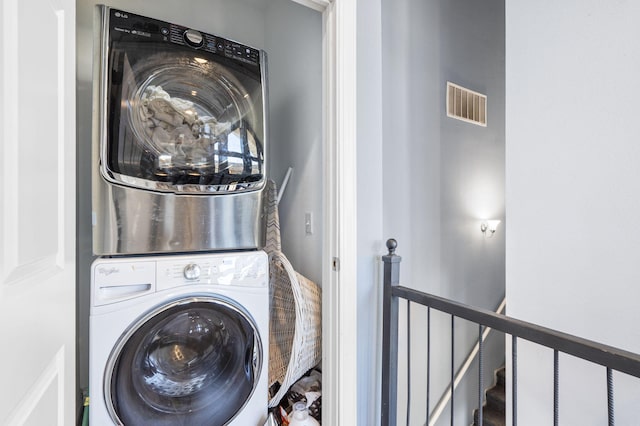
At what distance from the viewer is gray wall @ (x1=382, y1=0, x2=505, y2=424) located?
72.4 inches

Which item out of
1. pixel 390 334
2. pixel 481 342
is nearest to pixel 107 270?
pixel 390 334

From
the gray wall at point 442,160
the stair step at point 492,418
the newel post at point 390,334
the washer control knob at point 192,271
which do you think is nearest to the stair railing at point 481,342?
→ the newel post at point 390,334

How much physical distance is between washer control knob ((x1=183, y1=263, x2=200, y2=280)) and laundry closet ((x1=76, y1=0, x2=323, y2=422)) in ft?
0.40

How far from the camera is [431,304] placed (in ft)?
4.30

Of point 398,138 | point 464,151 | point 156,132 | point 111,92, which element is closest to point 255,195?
point 156,132

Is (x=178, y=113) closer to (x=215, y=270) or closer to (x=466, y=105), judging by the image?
(x=215, y=270)

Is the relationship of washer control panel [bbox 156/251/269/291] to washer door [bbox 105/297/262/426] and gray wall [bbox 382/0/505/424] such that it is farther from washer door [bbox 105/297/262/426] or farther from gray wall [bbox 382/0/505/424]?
gray wall [bbox 382/0/505/424]

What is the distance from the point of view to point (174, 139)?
1.37 m
